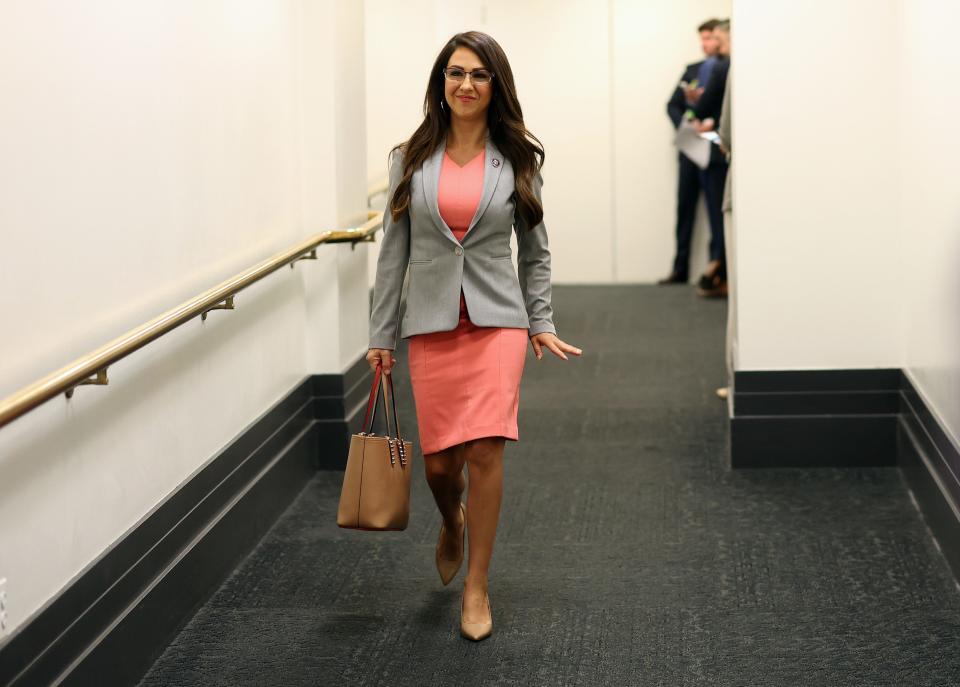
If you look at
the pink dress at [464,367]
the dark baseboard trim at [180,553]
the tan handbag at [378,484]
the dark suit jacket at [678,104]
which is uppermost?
the dark suit jacket at [678,104]

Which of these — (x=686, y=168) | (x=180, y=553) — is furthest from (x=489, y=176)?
(x=686, y=168)

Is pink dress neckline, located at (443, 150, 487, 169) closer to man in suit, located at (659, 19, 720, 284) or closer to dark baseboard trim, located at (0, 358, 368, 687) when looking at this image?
dark baseboard trim, located at (0, 358, 368, 687)

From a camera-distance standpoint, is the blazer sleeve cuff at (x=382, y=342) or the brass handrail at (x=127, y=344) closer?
the brass handrail at (x=127, y=344)

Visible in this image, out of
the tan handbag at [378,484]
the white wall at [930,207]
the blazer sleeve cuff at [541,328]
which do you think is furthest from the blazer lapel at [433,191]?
the white wall at [930,207]

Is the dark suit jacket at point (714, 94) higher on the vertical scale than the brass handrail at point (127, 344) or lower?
higher

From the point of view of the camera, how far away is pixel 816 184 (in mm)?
4852

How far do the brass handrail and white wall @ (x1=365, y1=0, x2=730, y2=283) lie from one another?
5.67 m

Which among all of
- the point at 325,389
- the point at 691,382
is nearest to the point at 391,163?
the point at 325,389

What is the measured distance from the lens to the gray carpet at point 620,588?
320 centimetres

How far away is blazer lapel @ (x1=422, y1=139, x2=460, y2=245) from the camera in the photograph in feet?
11.1

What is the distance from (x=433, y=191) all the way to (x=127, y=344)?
0.92 m

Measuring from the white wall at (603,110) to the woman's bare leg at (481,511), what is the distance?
6773 mm

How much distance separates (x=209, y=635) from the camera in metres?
3.45

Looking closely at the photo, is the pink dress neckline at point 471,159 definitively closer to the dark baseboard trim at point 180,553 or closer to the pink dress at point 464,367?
the pink dress at point 464,367
